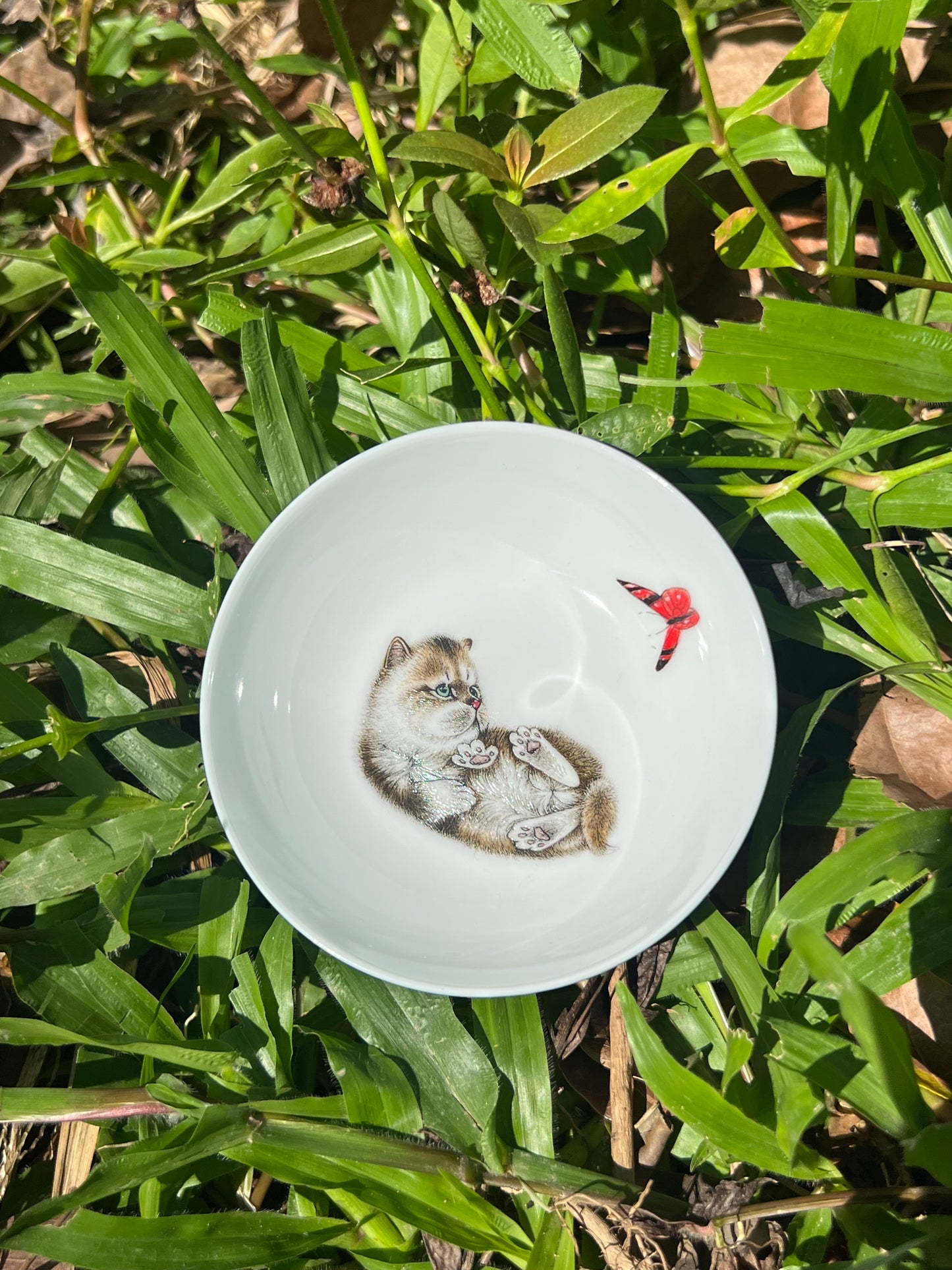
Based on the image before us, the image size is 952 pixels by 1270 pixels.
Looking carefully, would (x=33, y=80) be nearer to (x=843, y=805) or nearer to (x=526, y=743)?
(x=526, y=743)

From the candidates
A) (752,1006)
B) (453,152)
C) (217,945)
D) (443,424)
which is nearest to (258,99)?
(453,152)

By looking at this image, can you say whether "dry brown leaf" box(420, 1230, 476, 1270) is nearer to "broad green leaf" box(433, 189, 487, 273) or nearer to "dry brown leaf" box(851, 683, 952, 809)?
"dry brown leaf" box(851, 683, 952, 809)

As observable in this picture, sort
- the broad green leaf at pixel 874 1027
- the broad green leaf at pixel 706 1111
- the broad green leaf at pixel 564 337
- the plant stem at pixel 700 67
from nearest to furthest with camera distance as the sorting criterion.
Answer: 1. the broad green leaf at pixel 874 1027
2. the plant stem at pixel 700 67
3. the broad green leaf at pixel 706 1111
4. the broad green leaf at pixel 564 337

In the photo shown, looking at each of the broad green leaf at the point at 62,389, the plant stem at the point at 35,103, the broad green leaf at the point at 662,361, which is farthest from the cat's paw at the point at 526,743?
the plant stem at the point at 35,103

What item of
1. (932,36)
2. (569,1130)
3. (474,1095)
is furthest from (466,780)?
(932,36)

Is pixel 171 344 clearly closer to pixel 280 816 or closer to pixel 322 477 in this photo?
pixel 322 477

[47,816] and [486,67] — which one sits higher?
[486,67]

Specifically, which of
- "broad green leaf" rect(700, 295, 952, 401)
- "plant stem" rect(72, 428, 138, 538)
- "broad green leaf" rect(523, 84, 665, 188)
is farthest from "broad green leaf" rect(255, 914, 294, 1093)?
"broad green leaf" rect(523, 84, 665, 188)

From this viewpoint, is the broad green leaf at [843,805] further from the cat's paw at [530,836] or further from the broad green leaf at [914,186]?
the broad green leaf at [914,186]
